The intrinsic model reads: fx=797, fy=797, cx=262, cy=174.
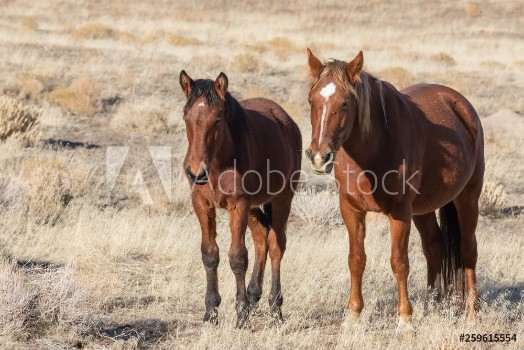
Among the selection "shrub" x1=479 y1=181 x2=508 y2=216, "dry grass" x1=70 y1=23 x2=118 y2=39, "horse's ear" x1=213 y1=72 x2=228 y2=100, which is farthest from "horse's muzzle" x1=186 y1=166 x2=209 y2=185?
"dry grass" x1=70 y1=23 x2=118 y2=39

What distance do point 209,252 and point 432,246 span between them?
216 centimetres

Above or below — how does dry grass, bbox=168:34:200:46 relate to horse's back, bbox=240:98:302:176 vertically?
above

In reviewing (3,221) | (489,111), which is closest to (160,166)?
(3,221)

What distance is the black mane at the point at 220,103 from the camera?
583 cm

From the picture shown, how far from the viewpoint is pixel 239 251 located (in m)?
6.26

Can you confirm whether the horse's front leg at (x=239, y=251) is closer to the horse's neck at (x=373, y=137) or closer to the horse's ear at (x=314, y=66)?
the horse's neck at (x=373, y=137)

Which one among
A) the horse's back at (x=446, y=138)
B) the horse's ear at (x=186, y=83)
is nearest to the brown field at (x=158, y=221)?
the horse's back at (x=446, y=138)

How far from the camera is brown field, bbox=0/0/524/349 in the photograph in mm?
5953

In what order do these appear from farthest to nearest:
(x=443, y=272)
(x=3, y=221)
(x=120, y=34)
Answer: (x=120, y=34), (x=3, y=221), (x=443, y=272)

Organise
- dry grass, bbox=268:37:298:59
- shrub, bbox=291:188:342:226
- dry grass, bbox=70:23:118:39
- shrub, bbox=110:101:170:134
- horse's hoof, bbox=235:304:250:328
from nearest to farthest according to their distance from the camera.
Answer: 1. horse's hoof, bbox=235:304:250:328
2. shrub, bbox=291:188:342:226
3. shrub, bbox=110:101:170:134
4. dry grass, bbox=268:37:298:59
5. dry grass, bbox=70:23:118:39

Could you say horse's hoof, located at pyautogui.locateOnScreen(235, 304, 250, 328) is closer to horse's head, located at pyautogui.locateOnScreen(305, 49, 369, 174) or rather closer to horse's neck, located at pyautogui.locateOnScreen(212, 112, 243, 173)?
horse's neck, located at pyautogui.locateOnScreen(212, 112, 243, 173)

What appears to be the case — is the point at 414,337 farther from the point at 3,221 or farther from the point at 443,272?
the point at 3,221

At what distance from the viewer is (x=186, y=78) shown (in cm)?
594

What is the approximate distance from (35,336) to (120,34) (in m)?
28.3
